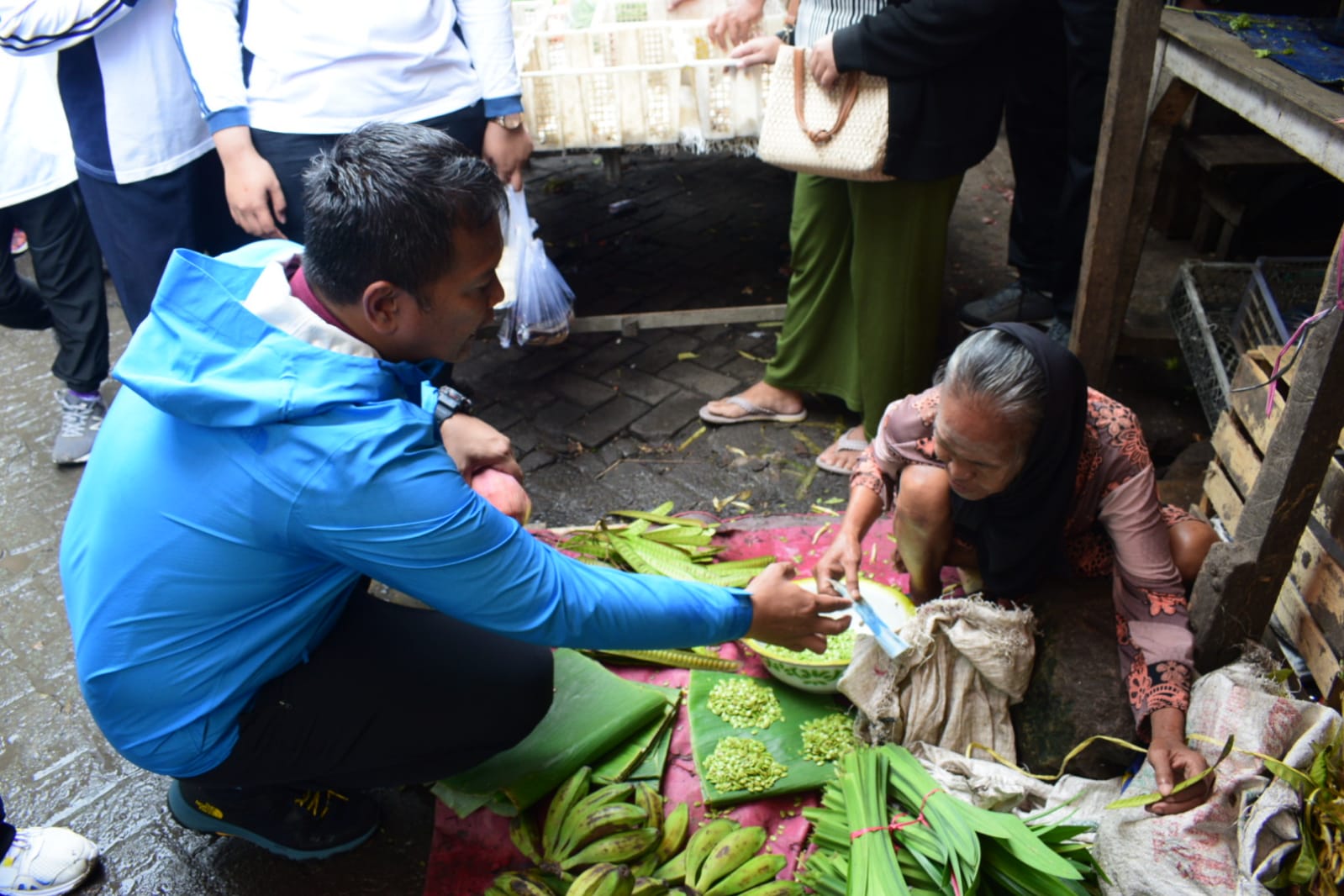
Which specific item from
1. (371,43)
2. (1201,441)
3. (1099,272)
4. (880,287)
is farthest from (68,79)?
(1201,441)

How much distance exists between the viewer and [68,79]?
10.4 ft

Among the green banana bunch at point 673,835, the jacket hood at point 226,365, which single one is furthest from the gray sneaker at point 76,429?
the green banana bunch at point 673,835

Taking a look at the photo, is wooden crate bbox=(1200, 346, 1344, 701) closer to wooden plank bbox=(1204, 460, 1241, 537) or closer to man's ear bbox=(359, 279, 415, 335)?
wooden plank bbox=(1204, 460, 1241, 537)

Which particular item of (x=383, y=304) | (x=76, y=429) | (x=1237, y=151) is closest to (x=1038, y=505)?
(x=383, y=304)

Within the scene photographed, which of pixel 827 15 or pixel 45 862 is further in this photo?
pixel 827 15

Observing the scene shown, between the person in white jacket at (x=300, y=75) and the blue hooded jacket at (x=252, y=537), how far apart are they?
1121mm

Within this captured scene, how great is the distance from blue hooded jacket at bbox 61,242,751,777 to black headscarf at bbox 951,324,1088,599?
80cm

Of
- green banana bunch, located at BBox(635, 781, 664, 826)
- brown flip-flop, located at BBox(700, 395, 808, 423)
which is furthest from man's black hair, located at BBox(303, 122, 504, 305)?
brown flip-flop, located at BBox(700, 395, 808, 423)

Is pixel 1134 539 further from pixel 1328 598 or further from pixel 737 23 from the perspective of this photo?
pixel 737 23

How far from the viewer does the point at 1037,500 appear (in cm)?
244

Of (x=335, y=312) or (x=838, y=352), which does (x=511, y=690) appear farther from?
(x=838, y=352)

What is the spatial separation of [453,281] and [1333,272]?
1.71 metres

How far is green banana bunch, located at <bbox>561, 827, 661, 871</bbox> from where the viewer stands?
2287mm

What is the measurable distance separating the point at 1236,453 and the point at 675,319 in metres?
2.81
